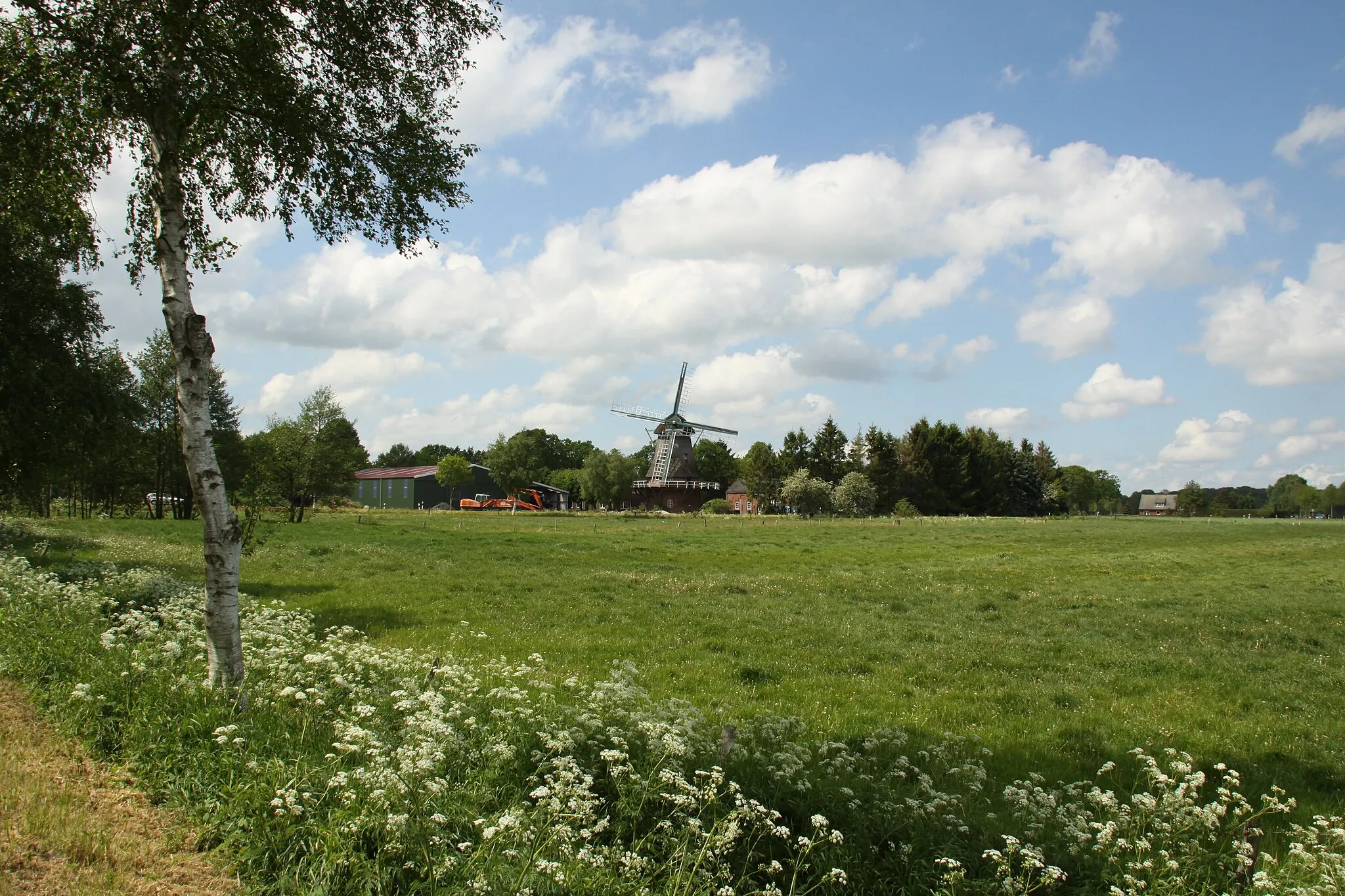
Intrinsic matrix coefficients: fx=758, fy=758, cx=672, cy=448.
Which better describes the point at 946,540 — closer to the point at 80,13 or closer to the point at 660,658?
the point at 660,658

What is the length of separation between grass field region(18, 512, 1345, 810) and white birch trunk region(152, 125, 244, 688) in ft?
17.6

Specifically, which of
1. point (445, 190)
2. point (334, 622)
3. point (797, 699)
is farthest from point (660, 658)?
point (445, 190)

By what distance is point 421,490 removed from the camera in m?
120

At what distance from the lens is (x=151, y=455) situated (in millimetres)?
56781

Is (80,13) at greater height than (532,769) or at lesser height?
greater

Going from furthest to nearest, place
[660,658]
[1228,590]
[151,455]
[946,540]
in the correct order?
[151,455] < [946,540] < [1228,590] < [660,658]

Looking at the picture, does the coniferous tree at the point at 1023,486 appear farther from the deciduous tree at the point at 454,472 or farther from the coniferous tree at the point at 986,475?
the deciduous tree at the point at 454,472

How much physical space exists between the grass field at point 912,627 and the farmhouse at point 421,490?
3288 inches

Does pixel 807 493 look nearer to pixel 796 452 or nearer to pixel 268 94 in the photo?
pixel 796 452

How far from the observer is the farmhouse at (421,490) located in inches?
4705

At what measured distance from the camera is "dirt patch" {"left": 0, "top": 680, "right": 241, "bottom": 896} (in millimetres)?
4551

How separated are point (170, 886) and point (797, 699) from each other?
7987mm

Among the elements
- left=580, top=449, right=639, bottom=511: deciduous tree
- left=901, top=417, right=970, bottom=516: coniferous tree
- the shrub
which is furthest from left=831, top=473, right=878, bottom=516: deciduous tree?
left=580, top=449, right=639, bottom=511: deciduous tree

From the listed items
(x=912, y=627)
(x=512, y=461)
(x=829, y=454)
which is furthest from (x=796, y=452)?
(x=912, y=627)
